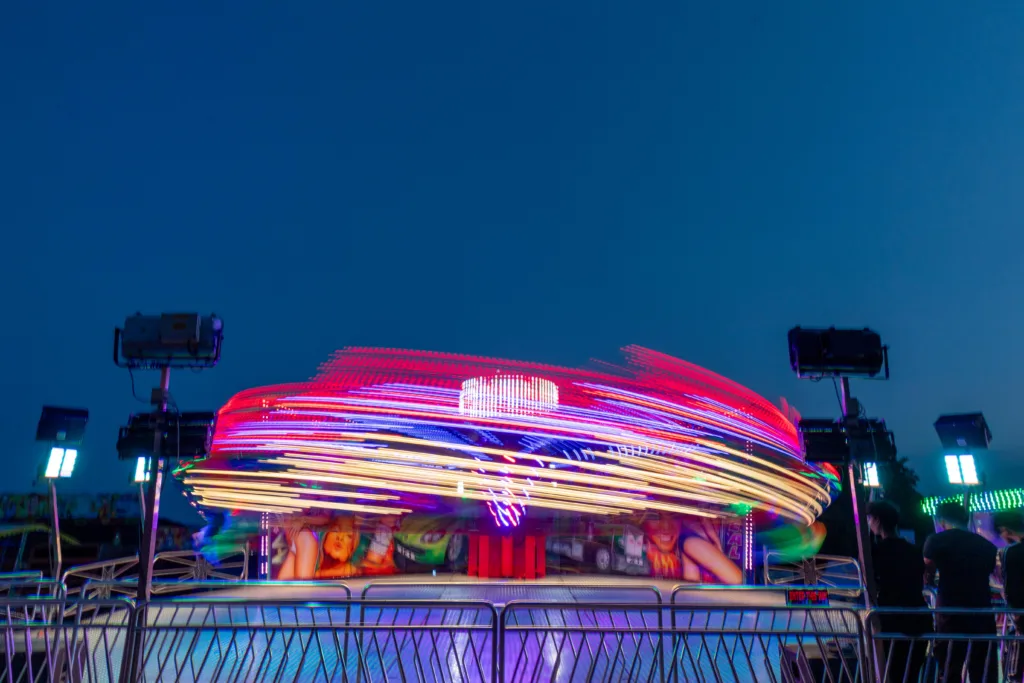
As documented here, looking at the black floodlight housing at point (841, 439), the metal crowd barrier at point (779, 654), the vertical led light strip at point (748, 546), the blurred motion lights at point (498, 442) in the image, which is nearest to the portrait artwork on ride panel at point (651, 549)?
the vertical led light strip at point (748, 546)

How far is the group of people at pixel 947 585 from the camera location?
242 inches

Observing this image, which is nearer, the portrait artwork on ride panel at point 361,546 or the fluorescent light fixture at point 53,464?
the fluorescent light fixture at point 53,464

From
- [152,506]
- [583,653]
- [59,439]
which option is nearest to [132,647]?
[152,506]

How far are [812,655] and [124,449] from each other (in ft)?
23.1

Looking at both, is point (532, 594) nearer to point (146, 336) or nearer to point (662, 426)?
point (662, 426)

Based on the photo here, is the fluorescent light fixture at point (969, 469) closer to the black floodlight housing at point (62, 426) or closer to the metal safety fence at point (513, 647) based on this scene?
the metal safety fence at point (513, 647)

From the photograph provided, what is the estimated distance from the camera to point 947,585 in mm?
6230

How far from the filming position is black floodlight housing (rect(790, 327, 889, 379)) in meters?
7.38

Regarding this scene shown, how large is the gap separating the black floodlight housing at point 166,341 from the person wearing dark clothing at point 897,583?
658cm

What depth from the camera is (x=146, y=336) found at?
744cm

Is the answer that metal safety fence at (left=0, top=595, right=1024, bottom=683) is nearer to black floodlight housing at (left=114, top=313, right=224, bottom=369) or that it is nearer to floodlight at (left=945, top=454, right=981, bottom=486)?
black floodlight housing at (left=114, top=313, right=224, bottom=369)

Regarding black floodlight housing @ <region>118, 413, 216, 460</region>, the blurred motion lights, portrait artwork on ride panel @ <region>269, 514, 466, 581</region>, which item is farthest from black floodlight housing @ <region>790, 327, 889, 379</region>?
portrait artwork on ride panel @ <region>269, 514, 466, 581</region>

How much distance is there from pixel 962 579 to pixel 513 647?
4.80 meters

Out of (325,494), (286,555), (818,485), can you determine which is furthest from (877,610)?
(286,555)
